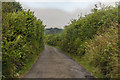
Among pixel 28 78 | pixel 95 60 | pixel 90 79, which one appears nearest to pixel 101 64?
pixel 95 60

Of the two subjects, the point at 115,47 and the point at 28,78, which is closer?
the point at 115,47

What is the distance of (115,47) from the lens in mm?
7266

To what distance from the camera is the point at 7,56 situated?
841cm

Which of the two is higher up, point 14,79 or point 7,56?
point 7,56

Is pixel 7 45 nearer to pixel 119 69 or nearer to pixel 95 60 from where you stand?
pixel 95 60

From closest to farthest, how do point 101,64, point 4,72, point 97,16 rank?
1. point 4,72
2. point 101,64
3. point 97,16

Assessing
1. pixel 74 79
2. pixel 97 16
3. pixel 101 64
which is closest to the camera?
pixel 101 64

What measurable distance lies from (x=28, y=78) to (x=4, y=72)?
2.05 m

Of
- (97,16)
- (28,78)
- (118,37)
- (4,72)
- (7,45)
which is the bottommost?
(28,78)

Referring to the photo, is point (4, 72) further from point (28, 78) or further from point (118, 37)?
point (118, 37)

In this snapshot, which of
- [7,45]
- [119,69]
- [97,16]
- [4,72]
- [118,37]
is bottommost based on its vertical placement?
[4,72]

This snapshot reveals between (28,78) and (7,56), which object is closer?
(7,56)

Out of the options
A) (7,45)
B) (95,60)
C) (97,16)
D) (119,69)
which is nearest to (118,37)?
(119,69)

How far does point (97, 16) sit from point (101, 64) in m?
7.97
